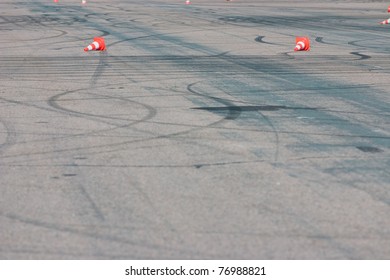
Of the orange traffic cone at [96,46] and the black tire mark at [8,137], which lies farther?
the orange traffic cone at [96,46]

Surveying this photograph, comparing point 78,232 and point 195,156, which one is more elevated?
point 78,232

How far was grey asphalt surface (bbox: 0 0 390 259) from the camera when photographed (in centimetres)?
694

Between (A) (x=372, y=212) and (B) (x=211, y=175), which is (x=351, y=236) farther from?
(B) (x=211, y=175)

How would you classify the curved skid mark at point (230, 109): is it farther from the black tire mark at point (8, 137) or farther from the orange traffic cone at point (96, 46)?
the orange traffic cone at point (96, 46)

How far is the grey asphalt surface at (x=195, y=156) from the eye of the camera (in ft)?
22.8

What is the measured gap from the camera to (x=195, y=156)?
994 centimetres

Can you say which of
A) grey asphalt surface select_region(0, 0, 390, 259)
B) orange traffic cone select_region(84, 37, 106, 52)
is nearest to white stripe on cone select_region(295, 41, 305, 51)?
grey asphalt surface select_region(0, 0, 390, 259)

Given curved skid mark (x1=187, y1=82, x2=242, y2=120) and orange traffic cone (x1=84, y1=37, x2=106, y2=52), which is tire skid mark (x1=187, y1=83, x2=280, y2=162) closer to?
curved skid mark (x1=187, y1=82, x2=242, y2=120)

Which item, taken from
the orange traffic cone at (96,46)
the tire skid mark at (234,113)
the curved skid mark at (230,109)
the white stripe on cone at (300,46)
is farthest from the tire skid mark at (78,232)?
the white stripe on cone at (300,46)

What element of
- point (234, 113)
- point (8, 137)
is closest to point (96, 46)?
point (234, 113)

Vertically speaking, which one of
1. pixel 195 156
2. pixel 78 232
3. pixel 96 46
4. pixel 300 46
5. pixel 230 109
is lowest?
pixel 96 46

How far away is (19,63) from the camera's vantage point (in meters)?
19.9

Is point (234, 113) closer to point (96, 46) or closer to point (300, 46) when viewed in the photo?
point (300, 46)

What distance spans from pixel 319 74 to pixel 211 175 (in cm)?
920
